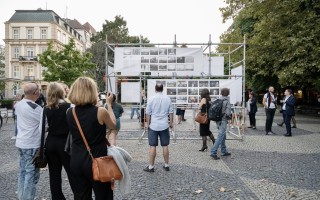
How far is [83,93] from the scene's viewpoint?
3.30 meters

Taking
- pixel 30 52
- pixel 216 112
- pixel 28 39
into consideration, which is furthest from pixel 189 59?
pixel 30 52

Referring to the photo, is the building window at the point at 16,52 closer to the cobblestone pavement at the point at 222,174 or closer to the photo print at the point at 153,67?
the cobblestone pavement at the point at 222,174

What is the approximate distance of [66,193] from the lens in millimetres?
5500

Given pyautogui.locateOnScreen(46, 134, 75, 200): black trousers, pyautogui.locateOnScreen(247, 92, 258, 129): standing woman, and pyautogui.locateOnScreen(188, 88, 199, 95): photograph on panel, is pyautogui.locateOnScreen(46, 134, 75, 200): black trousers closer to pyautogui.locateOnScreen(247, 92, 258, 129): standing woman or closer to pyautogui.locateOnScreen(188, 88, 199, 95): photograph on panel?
pyautogui.locateOnScreen(188, 88, 199, 95): photograph on panel

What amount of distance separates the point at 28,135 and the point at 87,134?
1.63 metres

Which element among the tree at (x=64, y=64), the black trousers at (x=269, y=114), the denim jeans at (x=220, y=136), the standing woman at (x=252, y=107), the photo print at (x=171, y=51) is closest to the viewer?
the denim jeans at (x=220, y=136)

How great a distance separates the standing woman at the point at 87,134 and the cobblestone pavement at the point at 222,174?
6.63ft

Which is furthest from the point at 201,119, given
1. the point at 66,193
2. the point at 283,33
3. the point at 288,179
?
the point at 283,33

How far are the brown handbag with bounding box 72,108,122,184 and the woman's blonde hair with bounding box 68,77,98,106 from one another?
0.14 metres

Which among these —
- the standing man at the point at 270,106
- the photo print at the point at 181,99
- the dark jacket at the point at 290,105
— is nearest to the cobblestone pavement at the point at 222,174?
the photo print at the point at 181,99

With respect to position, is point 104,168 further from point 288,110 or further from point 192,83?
point 288,110

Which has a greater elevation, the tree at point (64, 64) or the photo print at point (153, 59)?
the tree at point (64, 64)

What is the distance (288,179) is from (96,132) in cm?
462

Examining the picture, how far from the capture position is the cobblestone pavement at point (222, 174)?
553cm
